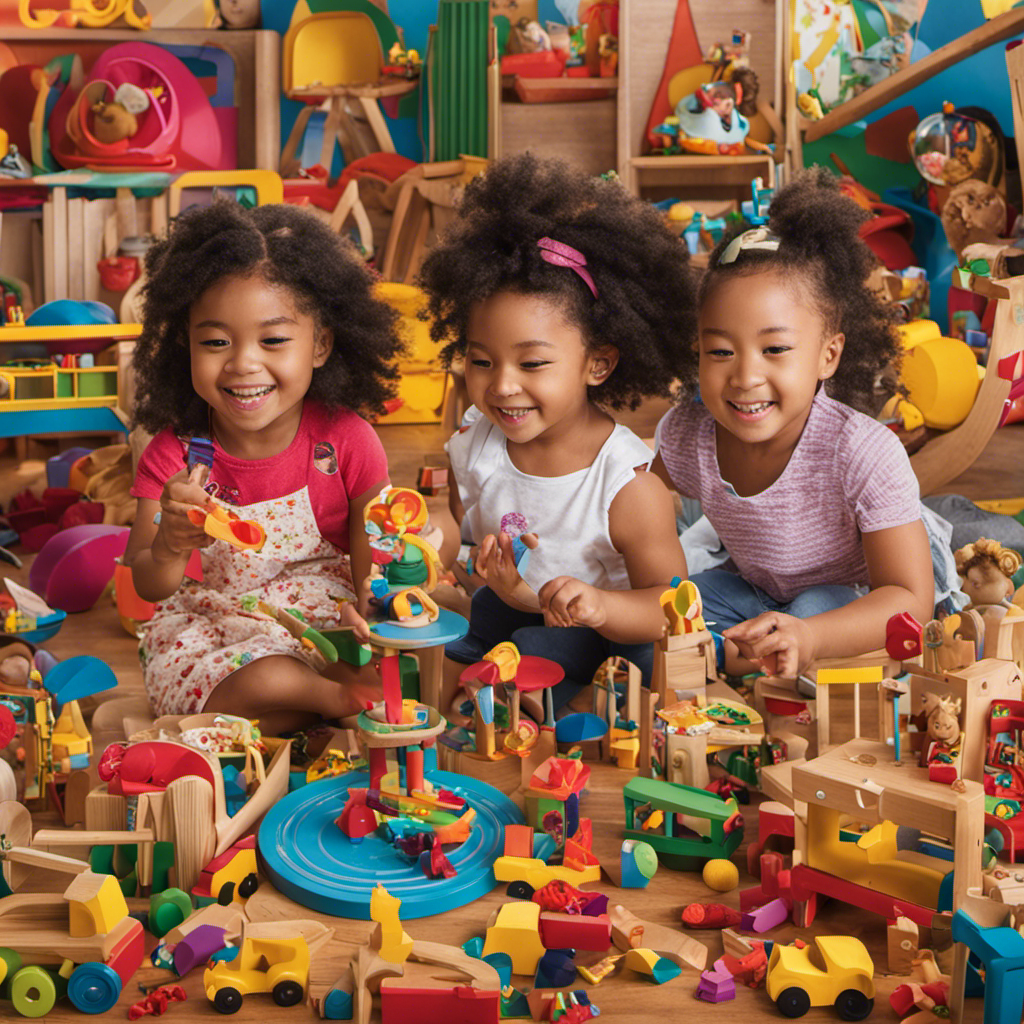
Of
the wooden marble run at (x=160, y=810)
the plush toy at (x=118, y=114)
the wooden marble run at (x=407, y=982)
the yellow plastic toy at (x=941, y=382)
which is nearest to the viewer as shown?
the wooden marble run at (x=407, y=982)

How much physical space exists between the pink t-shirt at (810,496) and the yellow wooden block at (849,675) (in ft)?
1.10

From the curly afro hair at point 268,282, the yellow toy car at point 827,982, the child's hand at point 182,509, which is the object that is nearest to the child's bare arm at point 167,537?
the child's hand at point 182,509

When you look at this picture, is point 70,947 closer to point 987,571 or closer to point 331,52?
point 987,571

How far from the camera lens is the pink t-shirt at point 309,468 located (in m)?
1.40

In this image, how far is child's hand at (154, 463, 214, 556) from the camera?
1.23 metres

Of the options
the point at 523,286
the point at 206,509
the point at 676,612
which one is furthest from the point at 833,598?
the point at 206,509

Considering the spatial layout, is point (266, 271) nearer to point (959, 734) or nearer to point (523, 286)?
point (523, 286)

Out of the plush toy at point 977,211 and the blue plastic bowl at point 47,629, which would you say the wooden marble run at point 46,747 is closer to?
the blue plastic bowl at point 47,629

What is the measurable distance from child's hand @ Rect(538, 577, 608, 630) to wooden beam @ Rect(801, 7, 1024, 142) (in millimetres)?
1633

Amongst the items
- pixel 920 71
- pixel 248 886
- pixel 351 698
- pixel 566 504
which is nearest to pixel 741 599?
pixel 566 504

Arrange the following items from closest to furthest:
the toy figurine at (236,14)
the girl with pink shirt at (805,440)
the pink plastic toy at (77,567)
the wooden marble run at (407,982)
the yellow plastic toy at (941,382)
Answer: the wooden marble run at (407,982) < the girl with pink shirt at (805,440) < the pink plastic toy at (77,567) < the yellow plastic toy at (941,382) < the toy figurine at (236,14)

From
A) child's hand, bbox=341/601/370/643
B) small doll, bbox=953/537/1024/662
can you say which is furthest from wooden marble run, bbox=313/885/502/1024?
small doll, bbox=953/537/1024/662

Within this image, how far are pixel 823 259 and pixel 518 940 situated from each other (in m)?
0.81

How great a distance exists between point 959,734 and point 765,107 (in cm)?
262
